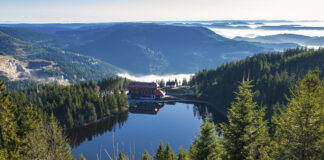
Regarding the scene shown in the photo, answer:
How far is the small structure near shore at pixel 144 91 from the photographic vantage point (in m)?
156

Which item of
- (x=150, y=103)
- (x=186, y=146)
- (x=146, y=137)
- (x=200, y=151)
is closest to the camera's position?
(x=200, y=151)

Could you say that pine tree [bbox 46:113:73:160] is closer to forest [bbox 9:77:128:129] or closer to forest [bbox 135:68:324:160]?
forest [bbox 135:68:324:160]

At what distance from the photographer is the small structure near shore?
155625 millimetres

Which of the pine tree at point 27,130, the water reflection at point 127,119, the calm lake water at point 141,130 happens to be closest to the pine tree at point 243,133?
the pine tree at point 27,130

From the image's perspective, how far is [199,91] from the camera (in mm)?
160375

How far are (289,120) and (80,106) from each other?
103 metres

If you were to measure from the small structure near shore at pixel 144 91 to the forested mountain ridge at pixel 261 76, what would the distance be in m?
27.3

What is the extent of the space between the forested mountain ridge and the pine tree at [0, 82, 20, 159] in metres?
96.8

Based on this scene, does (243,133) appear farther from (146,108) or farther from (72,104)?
(146,108)

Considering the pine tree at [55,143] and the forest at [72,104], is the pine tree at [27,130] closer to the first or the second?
the pine tree at [55,143]

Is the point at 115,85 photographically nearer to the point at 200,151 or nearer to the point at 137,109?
the point at 137,109

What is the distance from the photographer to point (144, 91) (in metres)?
158

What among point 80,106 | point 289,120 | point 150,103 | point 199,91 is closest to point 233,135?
point 289,120

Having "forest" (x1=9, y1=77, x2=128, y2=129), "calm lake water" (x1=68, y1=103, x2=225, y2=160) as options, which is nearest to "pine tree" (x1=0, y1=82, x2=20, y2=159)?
"calm lake water" (x1=68, y1=103, x2=225, y2=160)
